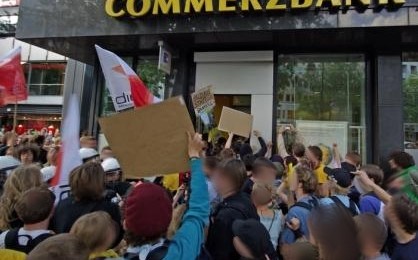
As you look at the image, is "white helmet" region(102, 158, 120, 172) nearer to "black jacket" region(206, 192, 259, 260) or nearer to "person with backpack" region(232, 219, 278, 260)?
"black jacket" region(206, 192, 259, 260)

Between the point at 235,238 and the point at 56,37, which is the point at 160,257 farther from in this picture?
the point at 56,37

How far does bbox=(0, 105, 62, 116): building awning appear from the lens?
111 feet

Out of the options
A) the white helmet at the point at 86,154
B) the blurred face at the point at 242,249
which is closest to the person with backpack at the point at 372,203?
the blurred face at the point at 242,249

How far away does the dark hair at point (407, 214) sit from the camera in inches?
118

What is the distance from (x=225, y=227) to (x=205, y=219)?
2.41ft

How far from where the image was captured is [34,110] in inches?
1353

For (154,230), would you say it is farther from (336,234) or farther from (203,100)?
(203,100)

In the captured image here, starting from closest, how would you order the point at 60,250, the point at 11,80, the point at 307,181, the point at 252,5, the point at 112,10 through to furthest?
the point at 60,250 → the point at 307,181 → the point at 11,80 → the point at 252,5 → the point at 112,10

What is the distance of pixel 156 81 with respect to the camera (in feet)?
45.1

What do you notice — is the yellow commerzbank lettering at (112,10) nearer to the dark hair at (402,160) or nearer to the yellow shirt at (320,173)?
the yellow shirt at (320,173)

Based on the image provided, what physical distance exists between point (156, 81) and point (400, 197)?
11299mm

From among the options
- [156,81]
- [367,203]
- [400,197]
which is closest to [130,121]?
[400,197]

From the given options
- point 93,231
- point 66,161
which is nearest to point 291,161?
point 66,161

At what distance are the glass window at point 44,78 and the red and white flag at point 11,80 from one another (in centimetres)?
2679
